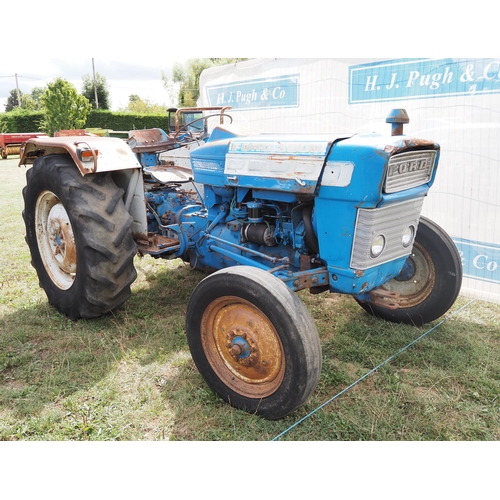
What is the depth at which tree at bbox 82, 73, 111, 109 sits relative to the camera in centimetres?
3738

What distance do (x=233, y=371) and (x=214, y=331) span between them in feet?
0.83

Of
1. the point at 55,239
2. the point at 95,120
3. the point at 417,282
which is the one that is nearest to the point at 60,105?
the point at 95,120

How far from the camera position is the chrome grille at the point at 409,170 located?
253 cm

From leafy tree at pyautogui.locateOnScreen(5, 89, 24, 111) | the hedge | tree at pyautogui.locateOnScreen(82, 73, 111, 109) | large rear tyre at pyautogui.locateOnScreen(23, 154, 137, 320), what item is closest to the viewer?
large rear tyre at pyautogui.locateOnScreen(23, 154, 137, 320)

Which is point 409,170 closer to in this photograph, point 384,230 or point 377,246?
point 384,230

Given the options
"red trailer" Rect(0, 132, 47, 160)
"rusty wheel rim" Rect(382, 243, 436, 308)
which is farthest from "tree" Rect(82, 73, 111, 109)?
"rusty wheel rim" Rect(382, 243, 436, 308)

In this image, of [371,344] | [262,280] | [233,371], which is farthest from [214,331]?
[371,344]

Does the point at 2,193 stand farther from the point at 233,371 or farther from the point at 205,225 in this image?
the point at 233,371

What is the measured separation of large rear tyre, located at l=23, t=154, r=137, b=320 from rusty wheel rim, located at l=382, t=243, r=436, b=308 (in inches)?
81.3

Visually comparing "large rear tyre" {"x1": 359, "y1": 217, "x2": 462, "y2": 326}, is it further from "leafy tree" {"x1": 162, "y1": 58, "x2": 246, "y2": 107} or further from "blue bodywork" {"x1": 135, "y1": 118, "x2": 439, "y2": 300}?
"leafy tree" {"x1": 162, "y1": 58, "x2": 246, "y2": 107}

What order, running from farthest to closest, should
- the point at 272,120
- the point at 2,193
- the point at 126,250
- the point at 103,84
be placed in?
1. the point at 103,84
2. the point at 2,193
3. the point at 272,120
4. the point at 126,250

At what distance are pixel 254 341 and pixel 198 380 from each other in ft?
1.99

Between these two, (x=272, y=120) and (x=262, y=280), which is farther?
(x=272, y=120)

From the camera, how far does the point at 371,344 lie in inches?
131
